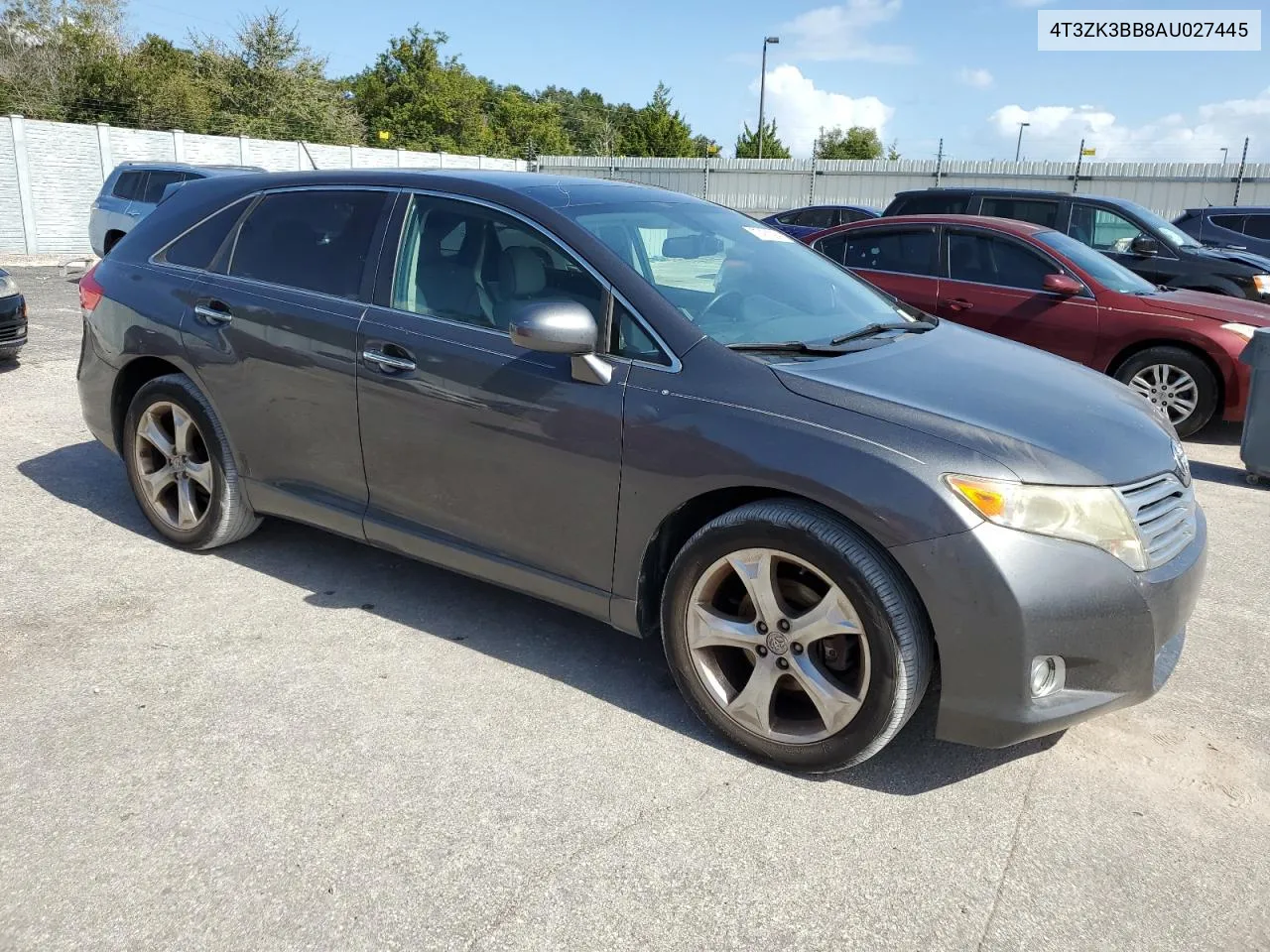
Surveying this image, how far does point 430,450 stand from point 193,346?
1412 mm

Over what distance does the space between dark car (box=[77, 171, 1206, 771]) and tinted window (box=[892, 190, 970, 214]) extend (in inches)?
300

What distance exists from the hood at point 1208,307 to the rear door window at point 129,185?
1369 cm

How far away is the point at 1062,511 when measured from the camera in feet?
8.79

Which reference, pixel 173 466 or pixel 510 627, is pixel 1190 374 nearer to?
pixel 510 627

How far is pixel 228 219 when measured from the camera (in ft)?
14.5

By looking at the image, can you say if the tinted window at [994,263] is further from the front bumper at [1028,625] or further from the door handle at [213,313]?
the door handle at [213,313]

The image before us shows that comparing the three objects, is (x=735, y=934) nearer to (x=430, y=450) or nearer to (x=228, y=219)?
(x=430, y=450)

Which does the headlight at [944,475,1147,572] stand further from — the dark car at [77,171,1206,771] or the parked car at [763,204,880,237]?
the parked car at [763,204,880,237]

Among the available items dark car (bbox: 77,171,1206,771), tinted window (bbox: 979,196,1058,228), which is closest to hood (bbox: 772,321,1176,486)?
dark car (bbox: 77,171,1206,771)

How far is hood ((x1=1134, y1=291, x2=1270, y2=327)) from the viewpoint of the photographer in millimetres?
7531

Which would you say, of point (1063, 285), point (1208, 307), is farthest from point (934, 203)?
point (1208, 307)

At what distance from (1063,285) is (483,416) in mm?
6014

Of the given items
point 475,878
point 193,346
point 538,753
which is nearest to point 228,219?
point 193,346

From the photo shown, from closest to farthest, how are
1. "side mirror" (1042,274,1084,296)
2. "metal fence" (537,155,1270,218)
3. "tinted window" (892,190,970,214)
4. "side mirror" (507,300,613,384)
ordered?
1. "side mirror" (507,300,613,384)
2. "side mirror" (1042,274,1084,296)
3. "tinted window" (892,190,970,214)
4. "metal fence" (537,155,1270,218)
